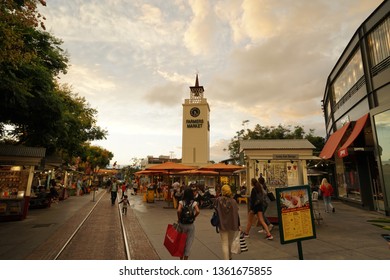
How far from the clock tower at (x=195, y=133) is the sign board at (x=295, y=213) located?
33.7 meters

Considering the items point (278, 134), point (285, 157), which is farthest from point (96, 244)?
point (278, 134)

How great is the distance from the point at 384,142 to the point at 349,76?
6827 mm

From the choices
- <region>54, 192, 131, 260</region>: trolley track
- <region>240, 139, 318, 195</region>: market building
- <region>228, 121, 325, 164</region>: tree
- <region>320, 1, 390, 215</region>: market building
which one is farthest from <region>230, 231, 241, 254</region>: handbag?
<region>228, 121, 325, 164</region>: tree

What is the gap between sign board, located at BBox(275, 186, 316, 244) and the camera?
446 centimetres

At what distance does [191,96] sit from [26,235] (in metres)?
37.0

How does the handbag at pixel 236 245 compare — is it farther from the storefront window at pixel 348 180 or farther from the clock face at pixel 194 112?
the clock face at pixel 194 112

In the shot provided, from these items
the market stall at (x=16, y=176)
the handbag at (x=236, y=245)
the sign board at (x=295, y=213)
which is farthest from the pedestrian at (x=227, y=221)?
the market stall at (x=16, y=176)

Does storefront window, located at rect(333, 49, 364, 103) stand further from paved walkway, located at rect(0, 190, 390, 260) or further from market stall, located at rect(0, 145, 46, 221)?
market stall, located at rect(0, 145, 46, 221)

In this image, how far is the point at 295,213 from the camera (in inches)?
181

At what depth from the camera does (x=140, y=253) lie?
5.68 meters

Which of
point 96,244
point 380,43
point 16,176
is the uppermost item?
point 380,43

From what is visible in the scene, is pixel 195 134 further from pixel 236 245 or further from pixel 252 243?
pixel 236 245

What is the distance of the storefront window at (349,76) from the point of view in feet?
44.9

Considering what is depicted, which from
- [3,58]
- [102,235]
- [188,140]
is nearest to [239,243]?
[102,235]
